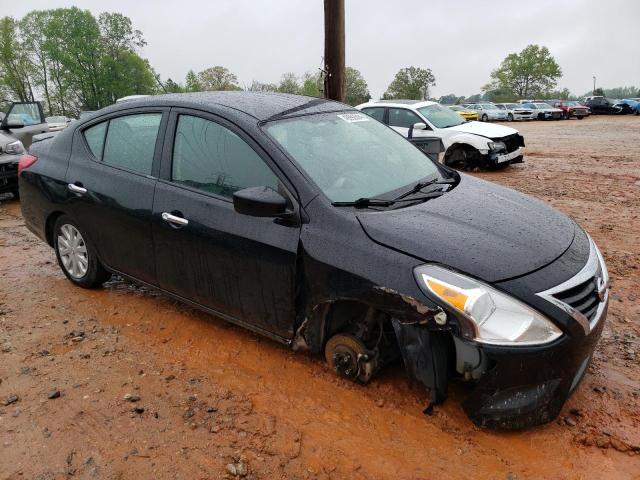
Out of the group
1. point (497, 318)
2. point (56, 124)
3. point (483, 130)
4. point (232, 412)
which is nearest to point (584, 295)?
point (497, 318)

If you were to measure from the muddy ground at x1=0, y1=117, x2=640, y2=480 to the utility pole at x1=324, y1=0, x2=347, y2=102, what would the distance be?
4.41 meters

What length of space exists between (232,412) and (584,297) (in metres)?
1.90

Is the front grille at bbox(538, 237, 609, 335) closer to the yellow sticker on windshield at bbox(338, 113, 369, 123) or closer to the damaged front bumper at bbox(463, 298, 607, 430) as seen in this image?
the damaged front bumper at bbox(463, 298, 607, 430)

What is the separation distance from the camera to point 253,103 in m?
3.47

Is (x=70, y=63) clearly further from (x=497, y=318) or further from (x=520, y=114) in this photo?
(x=497, y=318)

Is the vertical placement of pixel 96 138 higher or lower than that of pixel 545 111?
higher

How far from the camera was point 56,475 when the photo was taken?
2.38 meters

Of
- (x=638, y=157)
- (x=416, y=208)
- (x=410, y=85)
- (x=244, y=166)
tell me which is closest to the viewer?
(x=416, y=208)

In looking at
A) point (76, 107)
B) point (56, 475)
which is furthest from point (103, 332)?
point (76, 107)

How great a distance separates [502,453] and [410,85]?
70.8 metres

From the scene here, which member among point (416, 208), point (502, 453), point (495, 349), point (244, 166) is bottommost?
point (502, 453)

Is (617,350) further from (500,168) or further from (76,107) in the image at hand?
(76,107)

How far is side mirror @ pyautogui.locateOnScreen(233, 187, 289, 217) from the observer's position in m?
2.76

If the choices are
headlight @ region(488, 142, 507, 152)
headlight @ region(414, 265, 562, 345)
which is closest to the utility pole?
headlight @ region(488, 142, 507, 152)
